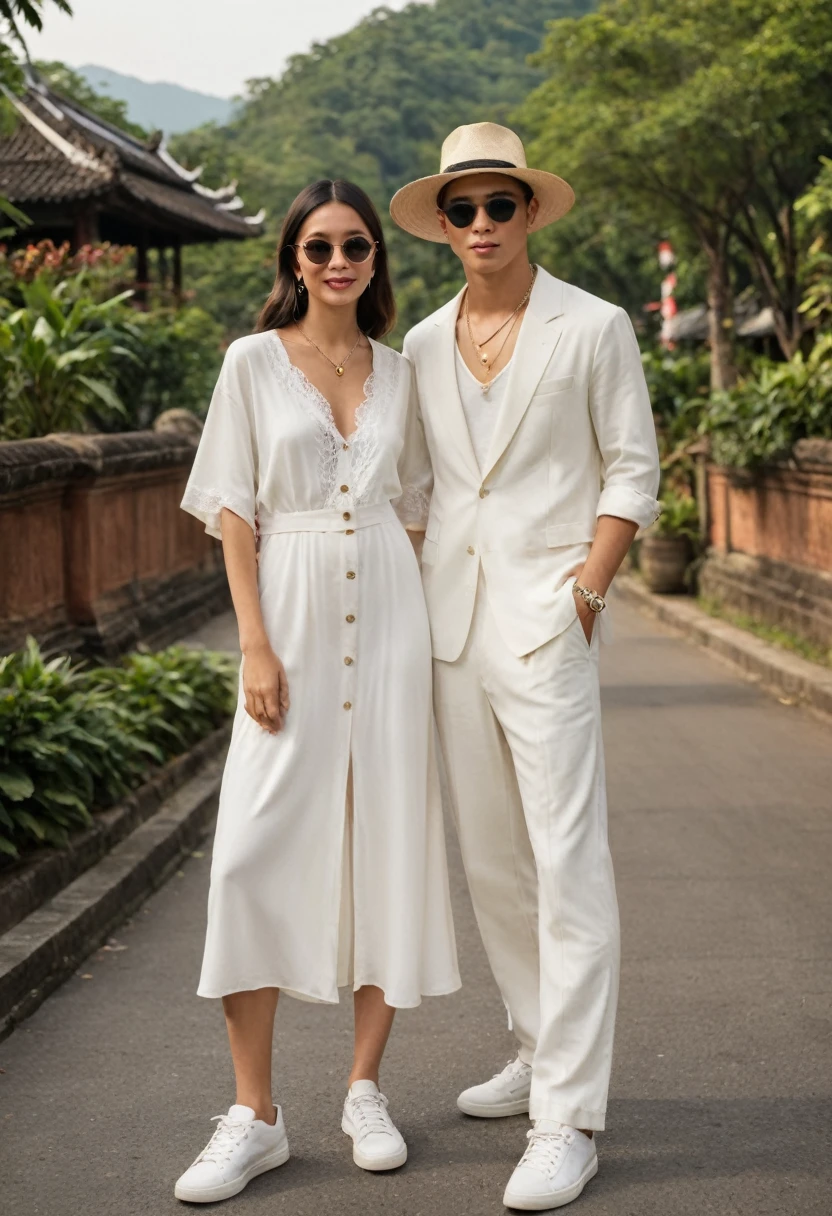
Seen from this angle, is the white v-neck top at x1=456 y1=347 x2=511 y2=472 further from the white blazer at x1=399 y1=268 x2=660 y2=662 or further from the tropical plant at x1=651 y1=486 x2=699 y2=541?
the tropical plant at x1=651 y1=486 x2=699 y2=541

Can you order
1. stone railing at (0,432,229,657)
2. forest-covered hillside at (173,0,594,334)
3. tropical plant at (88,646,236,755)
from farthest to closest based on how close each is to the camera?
forest-covered hillside at (173,0,594,334) < stone railing at (0,432,229,657) < tropical plant at (88,646,236,755)

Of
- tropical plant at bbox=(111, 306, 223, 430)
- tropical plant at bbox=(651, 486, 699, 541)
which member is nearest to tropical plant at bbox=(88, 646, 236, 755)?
tropical plant at bbox=(111, 306, 223, 430)

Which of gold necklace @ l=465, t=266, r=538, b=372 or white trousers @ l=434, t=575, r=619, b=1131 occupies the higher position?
gold necklace @ l=465, t=266, r=538, b=372

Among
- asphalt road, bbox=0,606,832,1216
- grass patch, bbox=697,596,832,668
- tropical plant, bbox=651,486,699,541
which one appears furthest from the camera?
tropical plant, bbox=651,486,699,541

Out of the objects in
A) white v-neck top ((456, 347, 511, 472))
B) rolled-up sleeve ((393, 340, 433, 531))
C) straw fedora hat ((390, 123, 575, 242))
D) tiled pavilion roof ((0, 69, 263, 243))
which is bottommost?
rolled-up sleeve ((393, 340, 433, 531))

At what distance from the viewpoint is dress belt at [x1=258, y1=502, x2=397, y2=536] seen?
3.76 m

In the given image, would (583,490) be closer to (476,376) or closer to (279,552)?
(476,376)

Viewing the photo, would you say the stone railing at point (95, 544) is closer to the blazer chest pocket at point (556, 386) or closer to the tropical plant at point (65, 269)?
the tropical plant at point (65, 269)

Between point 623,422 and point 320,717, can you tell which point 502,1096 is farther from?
point 623,422

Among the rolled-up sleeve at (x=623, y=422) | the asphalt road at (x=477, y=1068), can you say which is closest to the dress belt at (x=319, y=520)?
the rolled-up sleeve at (x=623, y=422)

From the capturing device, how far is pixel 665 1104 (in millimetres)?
3969

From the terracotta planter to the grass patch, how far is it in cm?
112

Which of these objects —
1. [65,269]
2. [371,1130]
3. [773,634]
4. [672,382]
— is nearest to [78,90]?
[672,382]

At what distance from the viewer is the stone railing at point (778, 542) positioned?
1191cm
